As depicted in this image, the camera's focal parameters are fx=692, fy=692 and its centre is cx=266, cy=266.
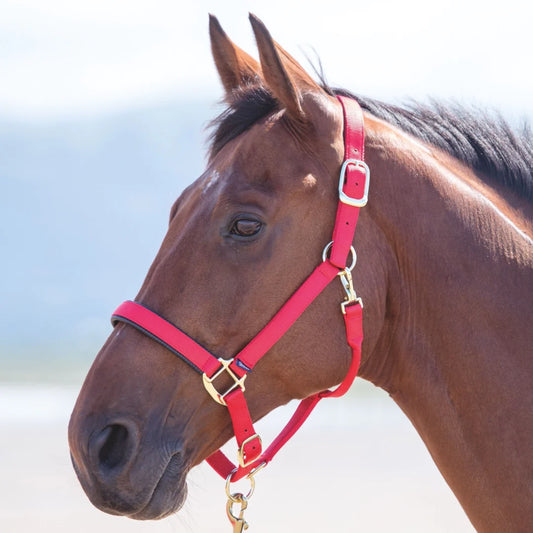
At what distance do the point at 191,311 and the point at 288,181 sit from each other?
0.61 meters

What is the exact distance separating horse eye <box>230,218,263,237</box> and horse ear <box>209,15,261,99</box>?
845 millimetres

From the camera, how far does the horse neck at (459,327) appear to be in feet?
8.20

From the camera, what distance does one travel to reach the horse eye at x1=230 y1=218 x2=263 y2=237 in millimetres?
2529

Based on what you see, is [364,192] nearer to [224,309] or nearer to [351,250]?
[351,250]

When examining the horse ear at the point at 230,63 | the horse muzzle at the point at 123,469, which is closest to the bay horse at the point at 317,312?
the horse muzzle at the point at 123,469

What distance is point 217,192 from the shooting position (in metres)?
2.61

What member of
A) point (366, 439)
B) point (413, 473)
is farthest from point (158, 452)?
point (366, 439)

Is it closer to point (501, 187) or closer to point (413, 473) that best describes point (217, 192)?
point (501, 187)

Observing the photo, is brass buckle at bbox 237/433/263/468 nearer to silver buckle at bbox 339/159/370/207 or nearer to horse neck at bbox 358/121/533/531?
horse neck at bbox 358/121/533/531

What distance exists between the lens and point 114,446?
7.80ft

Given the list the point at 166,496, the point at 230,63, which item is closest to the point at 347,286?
the point at 166,496

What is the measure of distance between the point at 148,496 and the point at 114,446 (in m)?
0.21

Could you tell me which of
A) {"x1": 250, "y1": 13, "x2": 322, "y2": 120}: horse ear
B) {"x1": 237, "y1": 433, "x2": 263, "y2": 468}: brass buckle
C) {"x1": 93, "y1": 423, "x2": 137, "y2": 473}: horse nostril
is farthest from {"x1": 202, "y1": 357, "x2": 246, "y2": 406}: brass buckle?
{"x1": 250, "y1": 13, "x2": 322, "y2": 120}: horse ear

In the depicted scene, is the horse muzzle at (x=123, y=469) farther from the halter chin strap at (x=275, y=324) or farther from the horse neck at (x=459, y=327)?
the horse neck at (x=459, y=327)
